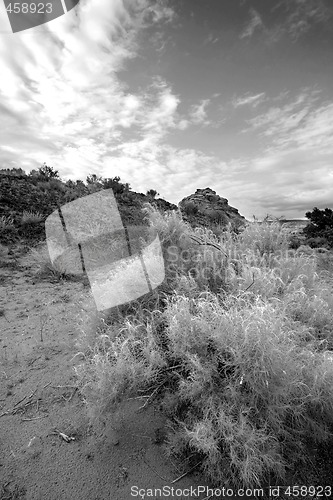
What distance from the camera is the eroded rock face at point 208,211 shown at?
13173 millimetres

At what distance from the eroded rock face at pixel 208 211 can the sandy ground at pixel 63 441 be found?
30.7 ft

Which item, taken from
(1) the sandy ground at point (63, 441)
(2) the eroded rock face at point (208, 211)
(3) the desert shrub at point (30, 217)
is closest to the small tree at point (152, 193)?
(2) the eroded rock face at point (208, 211)

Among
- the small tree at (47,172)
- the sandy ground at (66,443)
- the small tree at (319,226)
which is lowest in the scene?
the sandy ground at (66,443)

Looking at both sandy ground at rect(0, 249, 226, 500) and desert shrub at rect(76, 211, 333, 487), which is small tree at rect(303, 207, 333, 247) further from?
sandy ground at rect(0, 249, 226, 500)

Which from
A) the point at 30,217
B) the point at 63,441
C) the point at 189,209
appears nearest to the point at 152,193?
the point at 189,209

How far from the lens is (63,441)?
2.59 meters

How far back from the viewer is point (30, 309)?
5.02 metres

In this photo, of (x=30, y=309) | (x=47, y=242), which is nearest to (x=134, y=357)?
(x=30, y=309)

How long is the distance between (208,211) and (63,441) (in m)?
12.9

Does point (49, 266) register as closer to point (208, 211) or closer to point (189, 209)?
point (189, 209)

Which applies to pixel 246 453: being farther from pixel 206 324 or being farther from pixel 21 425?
pixel 21 425

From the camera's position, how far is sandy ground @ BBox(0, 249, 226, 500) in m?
2.22

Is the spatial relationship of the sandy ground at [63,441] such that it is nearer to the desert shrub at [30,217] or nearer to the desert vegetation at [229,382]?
the desert vegetation at [229,382]

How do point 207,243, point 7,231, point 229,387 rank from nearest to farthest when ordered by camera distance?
point 229,387
point 207,243
point 7,231
